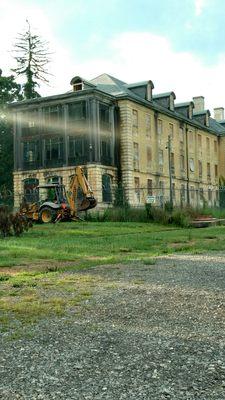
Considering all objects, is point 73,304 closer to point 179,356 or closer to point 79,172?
point 179,356

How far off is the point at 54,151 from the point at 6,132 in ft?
42.2

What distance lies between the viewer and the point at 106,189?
42406 mm

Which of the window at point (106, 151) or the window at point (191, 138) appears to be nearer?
the window at point (106, 151)

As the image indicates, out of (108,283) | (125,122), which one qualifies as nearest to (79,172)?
(125,122)

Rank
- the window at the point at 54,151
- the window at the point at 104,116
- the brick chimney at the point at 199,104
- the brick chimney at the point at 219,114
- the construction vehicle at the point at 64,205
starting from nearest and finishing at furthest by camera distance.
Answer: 1. the construction vehicle at the point at 64,205
2. the window at the point at 104,116
3. the window at the point at 54,151
4. the brick chimney at the point at 199,104
5. the brick chimney at the point at 219,114

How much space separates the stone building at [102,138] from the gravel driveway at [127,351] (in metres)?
35.0

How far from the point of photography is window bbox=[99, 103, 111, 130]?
48.0 m

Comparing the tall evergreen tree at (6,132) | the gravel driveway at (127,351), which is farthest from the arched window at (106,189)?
the gravel driveway at (127,351)

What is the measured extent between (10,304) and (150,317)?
1967 millimetres

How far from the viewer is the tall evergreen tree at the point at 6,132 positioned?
192 ft

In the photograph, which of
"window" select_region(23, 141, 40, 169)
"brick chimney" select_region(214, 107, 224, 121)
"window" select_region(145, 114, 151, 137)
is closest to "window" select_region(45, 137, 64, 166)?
"window" select_region(23, 141, 40, 169)

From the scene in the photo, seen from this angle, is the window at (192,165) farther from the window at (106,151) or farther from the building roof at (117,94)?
the window at (106,151)

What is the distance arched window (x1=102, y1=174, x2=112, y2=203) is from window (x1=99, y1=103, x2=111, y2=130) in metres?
4.47

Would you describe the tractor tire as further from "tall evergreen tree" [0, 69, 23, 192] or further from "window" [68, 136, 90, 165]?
"tall evergreen tree" [0, 69, 23, 192]
